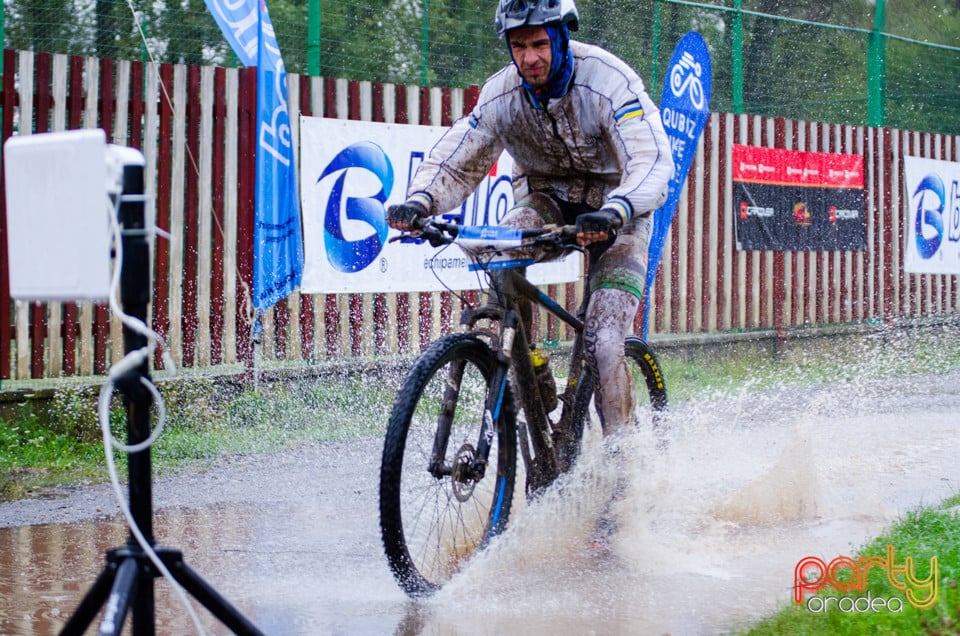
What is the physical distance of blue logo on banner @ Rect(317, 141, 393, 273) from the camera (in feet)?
30.3

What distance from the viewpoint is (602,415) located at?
502 cm

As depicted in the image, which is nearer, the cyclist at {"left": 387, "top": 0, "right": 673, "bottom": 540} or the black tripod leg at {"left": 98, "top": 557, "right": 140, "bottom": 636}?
the black tripod leg at {"left": 98, "top": 557, "right": 140, "bottom": 636}

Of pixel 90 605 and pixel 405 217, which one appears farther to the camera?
pixel 405 217

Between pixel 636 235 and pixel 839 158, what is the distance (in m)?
9.35

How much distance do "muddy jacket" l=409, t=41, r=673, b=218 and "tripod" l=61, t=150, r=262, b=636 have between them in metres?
2.46

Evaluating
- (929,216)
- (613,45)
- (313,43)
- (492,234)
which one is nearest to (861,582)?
(492,234)

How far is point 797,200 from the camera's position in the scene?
13133 mm

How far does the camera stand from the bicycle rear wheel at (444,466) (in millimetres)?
3980

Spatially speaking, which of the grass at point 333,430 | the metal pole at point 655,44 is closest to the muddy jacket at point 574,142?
the grass at point 333,430

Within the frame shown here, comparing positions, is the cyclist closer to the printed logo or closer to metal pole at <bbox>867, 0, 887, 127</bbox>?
the printed logo

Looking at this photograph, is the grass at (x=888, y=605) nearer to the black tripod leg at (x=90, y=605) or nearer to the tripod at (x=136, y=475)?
the tripod at (x=136, y=475)

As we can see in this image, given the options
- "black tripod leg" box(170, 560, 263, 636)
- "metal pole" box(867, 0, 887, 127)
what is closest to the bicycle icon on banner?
"metal pole" box(867, 0, 887, 127)

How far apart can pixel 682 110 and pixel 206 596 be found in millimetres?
6676

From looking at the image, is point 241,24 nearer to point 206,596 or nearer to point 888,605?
point 888,605
